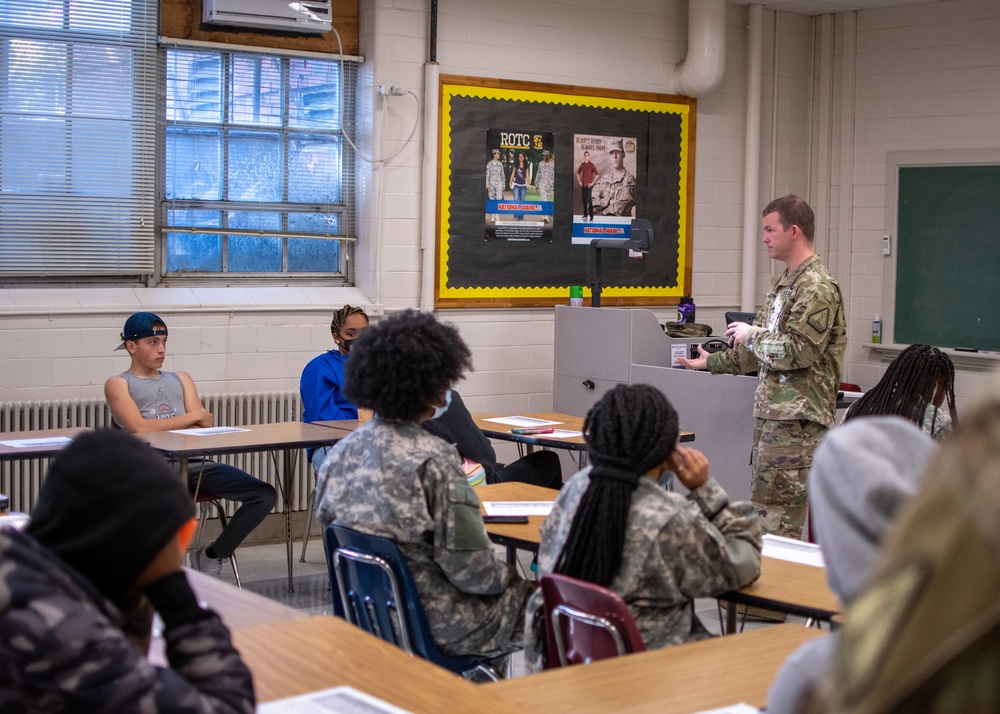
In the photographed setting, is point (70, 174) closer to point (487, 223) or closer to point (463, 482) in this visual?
point (487, 223)

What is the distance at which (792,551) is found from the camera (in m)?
2.99

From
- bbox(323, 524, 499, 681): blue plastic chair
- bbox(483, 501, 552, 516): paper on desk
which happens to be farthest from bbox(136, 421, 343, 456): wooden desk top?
bbox(323, 524, 499, 681): blue plastic chair

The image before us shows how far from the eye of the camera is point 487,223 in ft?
22.6

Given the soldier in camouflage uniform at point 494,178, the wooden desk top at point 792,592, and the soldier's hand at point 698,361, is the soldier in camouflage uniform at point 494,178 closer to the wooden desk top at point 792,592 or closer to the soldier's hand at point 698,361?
the soldier's hand at point 698,361

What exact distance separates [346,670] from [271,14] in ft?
16.6

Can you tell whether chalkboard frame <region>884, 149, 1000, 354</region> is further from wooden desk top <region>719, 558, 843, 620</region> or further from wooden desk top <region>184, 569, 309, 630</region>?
wooden desk top <region>184, 569, 309, 630</region>

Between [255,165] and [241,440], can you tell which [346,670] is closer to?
[241,440]

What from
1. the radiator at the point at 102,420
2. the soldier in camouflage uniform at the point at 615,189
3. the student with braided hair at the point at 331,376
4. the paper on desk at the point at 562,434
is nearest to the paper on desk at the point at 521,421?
the paper on desk at the point at 562,434

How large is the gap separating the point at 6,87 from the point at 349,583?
402 centimetres

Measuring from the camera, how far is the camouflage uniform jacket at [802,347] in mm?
4570

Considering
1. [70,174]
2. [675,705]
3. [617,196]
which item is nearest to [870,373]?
[617,196]

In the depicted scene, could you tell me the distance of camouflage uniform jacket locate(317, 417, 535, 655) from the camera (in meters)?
2.74

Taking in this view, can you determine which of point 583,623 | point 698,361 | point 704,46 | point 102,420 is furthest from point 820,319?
point 102,420

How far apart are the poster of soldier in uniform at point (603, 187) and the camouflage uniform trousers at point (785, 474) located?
112 inches
